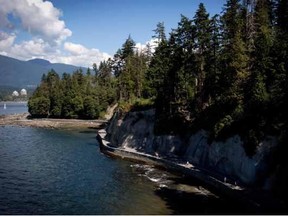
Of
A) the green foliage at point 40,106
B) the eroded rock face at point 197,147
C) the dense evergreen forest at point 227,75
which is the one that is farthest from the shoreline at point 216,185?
the green foliage at point 40,106

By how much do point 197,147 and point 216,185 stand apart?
12178mm

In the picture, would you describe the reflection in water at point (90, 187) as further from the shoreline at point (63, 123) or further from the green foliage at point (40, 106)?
the green foliage at point (40, 106)

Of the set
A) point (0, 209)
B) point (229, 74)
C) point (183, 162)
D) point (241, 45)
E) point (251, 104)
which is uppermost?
point (241, 45)

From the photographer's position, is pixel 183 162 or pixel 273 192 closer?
pixel 273 192

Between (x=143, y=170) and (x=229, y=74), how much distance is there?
19.8m

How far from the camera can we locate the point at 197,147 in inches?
2127

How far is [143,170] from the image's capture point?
179ft

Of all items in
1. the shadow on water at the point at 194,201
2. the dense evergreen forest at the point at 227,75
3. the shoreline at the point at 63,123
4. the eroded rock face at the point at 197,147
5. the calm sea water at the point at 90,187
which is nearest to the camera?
the shadow on water at the point at 194,201

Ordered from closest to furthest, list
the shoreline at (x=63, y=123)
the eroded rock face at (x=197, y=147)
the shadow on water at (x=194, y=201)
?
the shadow on water at (x=194, y=201), the eroded rock face at (x=197, y=147), the shoreline at (x=63, y=123)

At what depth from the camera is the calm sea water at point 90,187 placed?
36.5 meters

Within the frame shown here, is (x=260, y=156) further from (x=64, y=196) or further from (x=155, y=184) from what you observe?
(x=64, y=196)

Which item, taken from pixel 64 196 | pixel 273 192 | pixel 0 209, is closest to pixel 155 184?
pixel 64 196

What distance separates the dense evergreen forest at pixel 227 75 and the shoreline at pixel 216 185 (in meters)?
5.29

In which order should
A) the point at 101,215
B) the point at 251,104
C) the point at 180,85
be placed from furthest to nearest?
the point at 180,85 → the point at 251,104 → the point at 101,215
